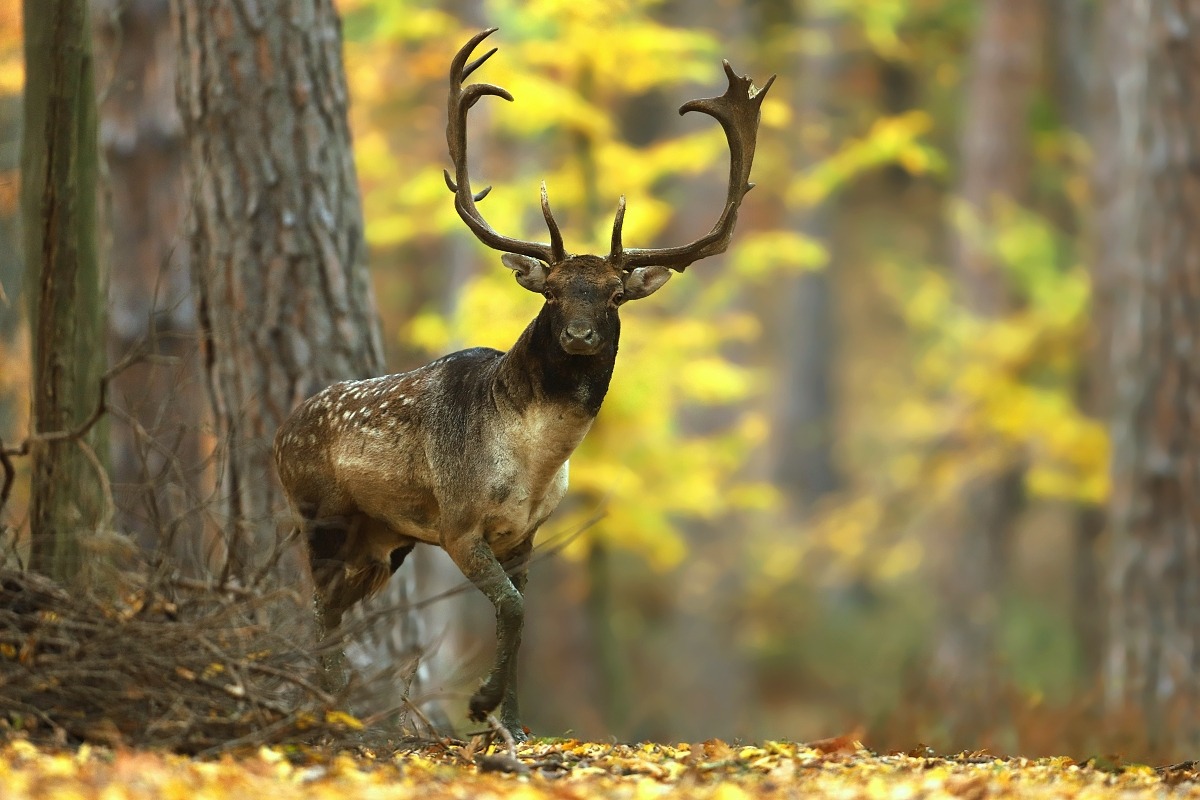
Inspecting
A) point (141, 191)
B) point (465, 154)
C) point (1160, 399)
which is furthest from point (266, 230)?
point (1160, 399)

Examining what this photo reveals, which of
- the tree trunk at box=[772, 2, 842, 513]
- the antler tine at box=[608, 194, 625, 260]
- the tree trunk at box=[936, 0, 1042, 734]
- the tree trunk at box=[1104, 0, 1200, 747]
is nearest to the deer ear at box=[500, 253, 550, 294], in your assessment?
the antler tine at box=[608, 194, 625, 260]

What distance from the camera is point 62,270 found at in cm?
758

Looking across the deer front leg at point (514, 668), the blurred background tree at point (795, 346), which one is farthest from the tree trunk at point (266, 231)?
the deer front leg at point (514, 668)

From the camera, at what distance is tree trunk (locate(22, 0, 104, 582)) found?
24.7 feet

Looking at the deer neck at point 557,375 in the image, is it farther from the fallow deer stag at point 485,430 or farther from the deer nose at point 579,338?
the deer nose at point 579,338

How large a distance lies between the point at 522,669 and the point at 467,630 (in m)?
1.37

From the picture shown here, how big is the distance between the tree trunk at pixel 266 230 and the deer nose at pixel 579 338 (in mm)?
2553

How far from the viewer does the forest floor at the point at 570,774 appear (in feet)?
17.0

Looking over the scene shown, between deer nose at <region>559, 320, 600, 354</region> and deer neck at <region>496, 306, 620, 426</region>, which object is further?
deer neck at <region>496, 306, 620, 426</region>

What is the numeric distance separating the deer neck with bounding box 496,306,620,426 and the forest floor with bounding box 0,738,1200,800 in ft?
4.83

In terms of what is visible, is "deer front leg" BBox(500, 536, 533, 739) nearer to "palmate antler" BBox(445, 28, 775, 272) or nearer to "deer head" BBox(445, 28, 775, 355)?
"deer head" BBox(445, 28, 775, 355)

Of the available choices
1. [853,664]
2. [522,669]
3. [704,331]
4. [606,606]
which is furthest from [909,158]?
[853,664]

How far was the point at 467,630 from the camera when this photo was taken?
20.3 m

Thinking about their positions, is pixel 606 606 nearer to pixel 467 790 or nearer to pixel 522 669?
pixel 522 669
